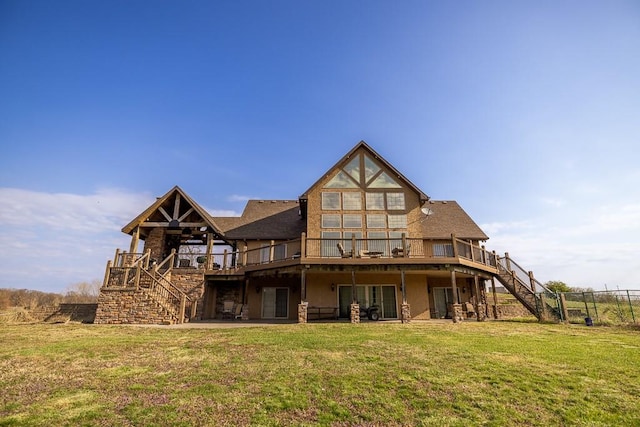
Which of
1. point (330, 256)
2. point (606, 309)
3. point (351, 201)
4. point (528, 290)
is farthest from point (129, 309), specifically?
point (606, 309)

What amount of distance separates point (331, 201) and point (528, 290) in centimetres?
1208

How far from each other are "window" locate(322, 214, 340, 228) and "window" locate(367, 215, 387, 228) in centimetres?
187

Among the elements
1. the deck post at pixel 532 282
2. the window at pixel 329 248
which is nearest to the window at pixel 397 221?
the window at pixel 329 248

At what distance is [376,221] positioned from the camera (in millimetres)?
18719

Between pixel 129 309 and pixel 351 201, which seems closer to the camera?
pixel 129 309

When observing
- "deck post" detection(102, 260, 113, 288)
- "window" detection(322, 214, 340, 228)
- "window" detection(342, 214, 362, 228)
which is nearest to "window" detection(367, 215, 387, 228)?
"window" detection(342, 214, 362, 228)

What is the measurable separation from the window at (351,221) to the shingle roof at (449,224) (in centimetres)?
464

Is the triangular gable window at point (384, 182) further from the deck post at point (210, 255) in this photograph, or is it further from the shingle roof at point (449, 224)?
the deck post at point (210, 255)

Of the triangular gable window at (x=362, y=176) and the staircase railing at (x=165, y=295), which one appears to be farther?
the triangular gable window at (x=362, y=176)

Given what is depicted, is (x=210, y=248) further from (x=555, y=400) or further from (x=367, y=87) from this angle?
(x=555, y=400)

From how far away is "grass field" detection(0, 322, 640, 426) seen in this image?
4.13 m

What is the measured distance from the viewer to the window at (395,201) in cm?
1898

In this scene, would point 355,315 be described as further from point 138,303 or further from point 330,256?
point 138,303

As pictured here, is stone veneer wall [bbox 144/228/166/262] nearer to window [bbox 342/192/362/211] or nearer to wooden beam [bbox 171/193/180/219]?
wooden beam [bbox 171/193/180/219]
